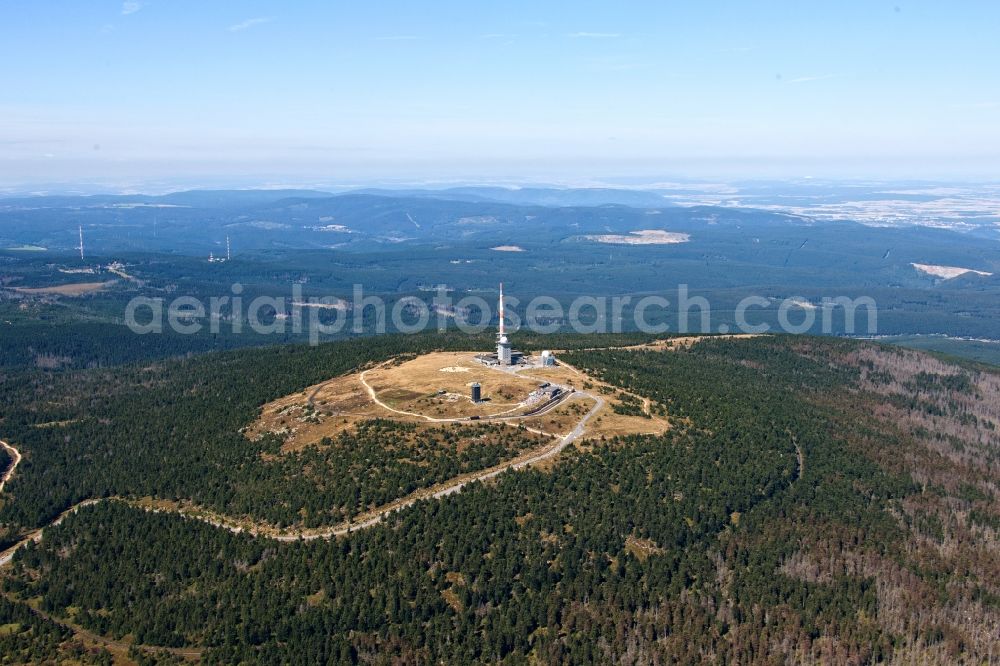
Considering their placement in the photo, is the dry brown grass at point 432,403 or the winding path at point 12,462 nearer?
the dry brown grass at point 432,403

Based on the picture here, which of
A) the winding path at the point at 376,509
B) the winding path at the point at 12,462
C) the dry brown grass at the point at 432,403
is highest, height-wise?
the dry brown grass at the point at 432,403

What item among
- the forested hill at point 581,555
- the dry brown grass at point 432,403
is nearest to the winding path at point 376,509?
the dry brown grass at point 432,403

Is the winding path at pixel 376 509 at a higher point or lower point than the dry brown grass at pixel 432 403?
lower

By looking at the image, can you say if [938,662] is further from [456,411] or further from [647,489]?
[456,411]

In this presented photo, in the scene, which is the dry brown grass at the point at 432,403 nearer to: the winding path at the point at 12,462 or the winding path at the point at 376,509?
the winding path at the point at 376,509

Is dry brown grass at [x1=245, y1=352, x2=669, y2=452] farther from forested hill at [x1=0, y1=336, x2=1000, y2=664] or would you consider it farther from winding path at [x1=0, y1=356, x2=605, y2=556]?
forested hill at [x1=0, y1=336, x2=1000, y2=664]

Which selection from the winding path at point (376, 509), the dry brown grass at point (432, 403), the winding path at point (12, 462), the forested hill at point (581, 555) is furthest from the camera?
the winding path at point (12, 462)

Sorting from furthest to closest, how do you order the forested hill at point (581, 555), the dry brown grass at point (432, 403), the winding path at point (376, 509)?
the dry brown grass at point (432, 403) → the winding path at point (376, 509) → the forested hill at point (581, 555)

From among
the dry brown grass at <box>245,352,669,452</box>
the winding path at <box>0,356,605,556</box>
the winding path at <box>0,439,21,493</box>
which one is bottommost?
the winding path at <box>0,439,21,493</box>

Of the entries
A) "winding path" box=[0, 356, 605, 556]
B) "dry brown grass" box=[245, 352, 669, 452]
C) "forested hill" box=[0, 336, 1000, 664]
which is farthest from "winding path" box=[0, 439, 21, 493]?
"dry brown grass" box=[245, 352, 669, 452]
